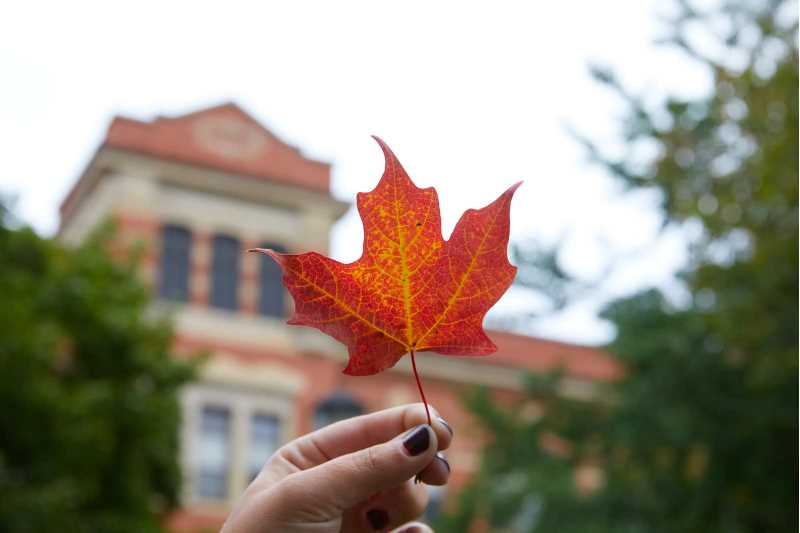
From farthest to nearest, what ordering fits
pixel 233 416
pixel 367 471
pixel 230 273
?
1. pixel 230 273
2. pixel 233 416
3. pixel 367 471

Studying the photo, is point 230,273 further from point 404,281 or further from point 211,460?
point 404,281

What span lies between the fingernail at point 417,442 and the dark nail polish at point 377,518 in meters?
0.28

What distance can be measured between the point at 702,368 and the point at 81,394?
497 centimetres

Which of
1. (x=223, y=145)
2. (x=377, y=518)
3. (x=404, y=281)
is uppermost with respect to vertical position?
(x=223, y=145)

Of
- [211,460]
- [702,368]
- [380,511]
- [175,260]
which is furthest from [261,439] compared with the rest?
[380,511]

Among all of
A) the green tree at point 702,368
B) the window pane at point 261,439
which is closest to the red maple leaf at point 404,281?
the green tree at point 702,368

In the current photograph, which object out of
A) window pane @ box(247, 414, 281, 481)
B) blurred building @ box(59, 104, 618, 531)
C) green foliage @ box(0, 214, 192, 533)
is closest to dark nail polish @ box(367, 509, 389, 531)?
green foliage @ box(0, 214, 192, 533)

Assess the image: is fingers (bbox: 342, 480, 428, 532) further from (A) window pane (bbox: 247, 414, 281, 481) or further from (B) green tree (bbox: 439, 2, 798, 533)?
(A) window pane (bbox: 247, 414, 281, 481)

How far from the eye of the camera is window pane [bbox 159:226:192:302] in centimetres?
1452

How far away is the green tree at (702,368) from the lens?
657 cm

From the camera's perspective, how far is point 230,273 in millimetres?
14992

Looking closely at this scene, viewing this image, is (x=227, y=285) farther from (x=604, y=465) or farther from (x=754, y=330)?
(x=754, y=330)

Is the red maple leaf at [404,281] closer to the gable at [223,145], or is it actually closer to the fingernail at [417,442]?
the fingernail at [417,442]

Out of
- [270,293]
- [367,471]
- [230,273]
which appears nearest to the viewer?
[367,471]
